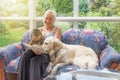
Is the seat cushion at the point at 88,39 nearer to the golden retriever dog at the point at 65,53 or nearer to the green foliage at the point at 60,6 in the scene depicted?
the golden retriever dog at the point at 65,53

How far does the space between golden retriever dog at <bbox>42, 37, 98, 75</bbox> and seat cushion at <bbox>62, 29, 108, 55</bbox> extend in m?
0.18

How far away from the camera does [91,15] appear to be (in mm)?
3949

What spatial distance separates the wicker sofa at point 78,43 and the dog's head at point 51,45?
34 cm

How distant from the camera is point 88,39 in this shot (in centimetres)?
341

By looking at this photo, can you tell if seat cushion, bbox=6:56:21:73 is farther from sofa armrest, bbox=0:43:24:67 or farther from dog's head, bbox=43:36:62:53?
dog's head, bbox=43:36:62:53

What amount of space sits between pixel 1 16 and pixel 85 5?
59.6 inches

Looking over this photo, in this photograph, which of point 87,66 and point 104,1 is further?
point 104,1

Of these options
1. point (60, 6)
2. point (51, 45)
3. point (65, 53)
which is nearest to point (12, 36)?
point (60, 6)

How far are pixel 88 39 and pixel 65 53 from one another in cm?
45

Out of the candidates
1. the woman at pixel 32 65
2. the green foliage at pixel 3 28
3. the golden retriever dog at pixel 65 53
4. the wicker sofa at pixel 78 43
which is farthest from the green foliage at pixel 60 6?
the woman at pixel 32 65

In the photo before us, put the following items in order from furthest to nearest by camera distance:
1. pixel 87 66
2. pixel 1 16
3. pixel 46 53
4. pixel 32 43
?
pixel 1 16 < pixel 32 43 < pixel 46 53 < pixel 87 66

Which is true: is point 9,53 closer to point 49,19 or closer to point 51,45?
point 51,45

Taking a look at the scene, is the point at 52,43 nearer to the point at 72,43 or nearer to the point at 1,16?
the point at 72,43

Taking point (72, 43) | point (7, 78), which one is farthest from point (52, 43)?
point (7, 78)
